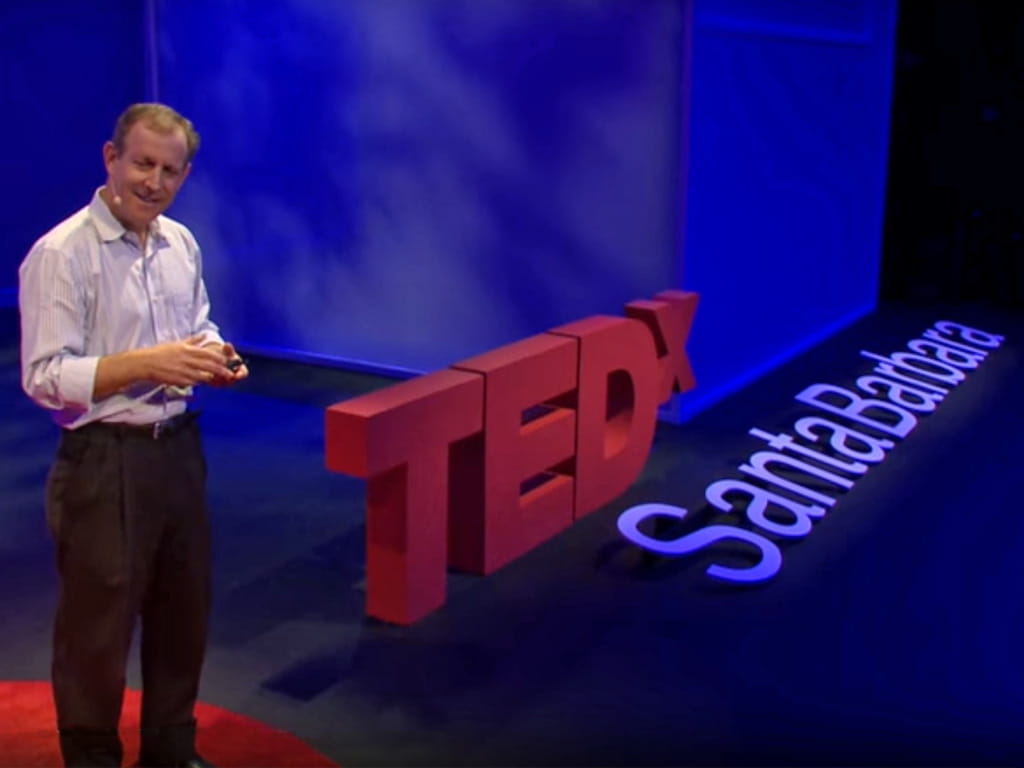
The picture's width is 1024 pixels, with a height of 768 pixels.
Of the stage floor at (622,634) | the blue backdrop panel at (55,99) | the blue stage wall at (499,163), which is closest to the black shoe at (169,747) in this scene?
the stage floor at (622,634)

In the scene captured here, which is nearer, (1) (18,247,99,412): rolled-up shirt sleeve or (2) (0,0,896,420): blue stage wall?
(1) (18,247,99,412): rolled-up shirt sleeve

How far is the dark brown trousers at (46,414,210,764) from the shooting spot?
8.32 feet

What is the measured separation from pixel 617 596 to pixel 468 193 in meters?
3.19

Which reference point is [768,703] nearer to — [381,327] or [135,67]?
[381,327]

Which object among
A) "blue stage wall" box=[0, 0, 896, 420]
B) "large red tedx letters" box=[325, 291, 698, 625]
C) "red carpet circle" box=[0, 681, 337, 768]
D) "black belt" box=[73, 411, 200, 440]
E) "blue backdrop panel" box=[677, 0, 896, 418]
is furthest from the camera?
"blue backdrop panel" box=[677, 0, 896, 418]

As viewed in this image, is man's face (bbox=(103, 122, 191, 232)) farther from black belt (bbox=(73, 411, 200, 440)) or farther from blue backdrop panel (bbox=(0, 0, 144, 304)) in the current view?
blue backdrop panel (bbox=(0, 0, 144, 304))

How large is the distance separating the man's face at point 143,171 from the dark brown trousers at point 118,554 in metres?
0.45

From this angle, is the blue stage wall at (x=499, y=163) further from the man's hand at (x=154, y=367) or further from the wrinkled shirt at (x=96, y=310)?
the man's hand at (x=154, y=367)

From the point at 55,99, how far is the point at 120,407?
7095mm

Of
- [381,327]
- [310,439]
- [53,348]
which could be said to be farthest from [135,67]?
[53,348]

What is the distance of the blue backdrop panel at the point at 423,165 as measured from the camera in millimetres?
6270

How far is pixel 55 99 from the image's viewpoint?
8.83 m

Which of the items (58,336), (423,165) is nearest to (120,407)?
(58,336)

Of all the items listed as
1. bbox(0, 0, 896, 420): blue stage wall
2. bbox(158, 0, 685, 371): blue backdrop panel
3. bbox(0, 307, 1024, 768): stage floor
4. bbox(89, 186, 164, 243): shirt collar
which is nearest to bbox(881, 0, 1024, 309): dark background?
bbox(0, 0, 896, 420): blue stage wall
